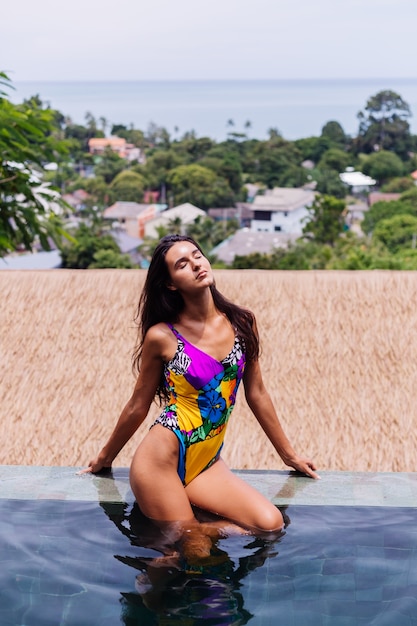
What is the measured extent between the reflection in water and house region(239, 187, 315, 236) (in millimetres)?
54960

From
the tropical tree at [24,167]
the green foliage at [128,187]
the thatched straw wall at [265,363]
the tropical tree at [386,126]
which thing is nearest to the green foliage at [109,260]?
the green foliage at [128,187]

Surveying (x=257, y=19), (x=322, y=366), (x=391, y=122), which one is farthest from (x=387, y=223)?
(x=257, y=19)

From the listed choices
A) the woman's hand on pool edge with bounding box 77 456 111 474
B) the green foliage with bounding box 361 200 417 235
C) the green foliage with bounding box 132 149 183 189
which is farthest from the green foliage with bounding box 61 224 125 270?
the woman's hand on pool edge with bounding box 77 456 111 474

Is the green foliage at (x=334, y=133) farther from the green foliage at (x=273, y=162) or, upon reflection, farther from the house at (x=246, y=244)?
the house at (x=246, y=244)

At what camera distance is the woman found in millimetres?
2121

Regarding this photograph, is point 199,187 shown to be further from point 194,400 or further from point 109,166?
point 194,400

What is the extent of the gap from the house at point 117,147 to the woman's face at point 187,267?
221ft

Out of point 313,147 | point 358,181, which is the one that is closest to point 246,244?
point 358,181

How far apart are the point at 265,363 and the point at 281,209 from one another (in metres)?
55.2

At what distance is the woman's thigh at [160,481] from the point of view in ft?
6.93

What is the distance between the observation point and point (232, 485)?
2.19 meters

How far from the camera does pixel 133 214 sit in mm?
57438

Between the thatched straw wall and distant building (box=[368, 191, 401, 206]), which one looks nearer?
the thatched straw wall

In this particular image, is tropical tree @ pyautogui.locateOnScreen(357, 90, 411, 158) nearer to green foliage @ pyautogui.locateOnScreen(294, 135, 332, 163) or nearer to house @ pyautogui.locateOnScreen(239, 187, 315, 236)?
green foliage @ pyautogui.locateOnScreen(294, 135, 332, 163)
